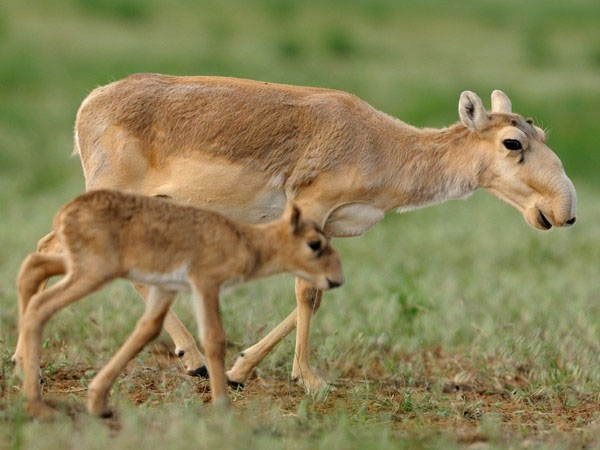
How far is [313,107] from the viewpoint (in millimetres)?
8211

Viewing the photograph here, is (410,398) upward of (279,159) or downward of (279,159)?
downward

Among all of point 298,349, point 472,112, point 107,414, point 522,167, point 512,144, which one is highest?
point 472,112

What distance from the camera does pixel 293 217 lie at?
6.36 meters

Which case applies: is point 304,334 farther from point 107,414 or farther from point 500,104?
point 107,414

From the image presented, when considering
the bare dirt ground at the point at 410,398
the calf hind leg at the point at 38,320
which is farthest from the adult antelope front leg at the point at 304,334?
the calf hind leg at the point at 38,320

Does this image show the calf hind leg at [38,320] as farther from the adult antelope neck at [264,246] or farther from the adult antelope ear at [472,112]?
the adult antelope ear at [472,112]

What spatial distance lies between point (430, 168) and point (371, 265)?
5208 mm

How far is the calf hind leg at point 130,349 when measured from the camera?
20.2 ft

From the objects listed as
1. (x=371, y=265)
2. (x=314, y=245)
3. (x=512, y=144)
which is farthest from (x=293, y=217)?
(x=371, y=265)

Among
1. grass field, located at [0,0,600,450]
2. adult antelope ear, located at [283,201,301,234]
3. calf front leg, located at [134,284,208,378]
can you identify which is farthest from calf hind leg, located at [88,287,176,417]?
calf front leg, located at [134,284,208,378]

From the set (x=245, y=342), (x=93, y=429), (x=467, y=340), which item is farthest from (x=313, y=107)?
(x=93, y=429)

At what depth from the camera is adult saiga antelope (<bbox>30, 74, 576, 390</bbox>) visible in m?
8.01

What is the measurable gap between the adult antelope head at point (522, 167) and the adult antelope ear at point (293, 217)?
222 cm

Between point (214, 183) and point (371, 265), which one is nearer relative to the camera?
point (214, 183)
